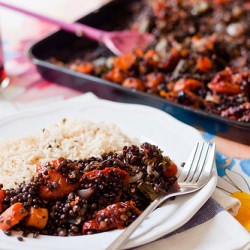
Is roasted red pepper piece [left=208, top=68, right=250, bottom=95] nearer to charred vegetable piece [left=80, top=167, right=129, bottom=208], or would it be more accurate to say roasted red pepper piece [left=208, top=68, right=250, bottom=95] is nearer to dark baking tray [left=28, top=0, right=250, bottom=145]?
dark baking tray [left=28, top=0, right=250, bottom=145]

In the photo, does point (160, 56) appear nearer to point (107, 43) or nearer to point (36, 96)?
point (107, 43)

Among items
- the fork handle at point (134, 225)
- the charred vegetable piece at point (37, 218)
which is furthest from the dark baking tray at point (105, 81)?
the charred vegetable piece at point (37, 218)

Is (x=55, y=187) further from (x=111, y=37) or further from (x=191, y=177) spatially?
(x=111, y=37)

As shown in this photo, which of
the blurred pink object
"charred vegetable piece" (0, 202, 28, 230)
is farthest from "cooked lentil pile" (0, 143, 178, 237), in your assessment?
the blurred pink object

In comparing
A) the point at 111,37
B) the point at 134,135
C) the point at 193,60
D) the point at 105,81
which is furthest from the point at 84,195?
the point at 111,37

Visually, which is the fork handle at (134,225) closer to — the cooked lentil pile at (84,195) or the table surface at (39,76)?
the cooked lentil pile at (84,195)

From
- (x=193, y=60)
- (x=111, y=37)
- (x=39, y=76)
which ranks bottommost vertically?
(x=39, y=76)
